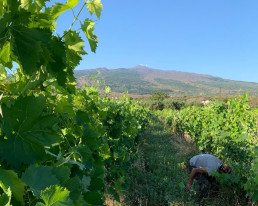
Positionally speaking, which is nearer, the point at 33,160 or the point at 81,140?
the point at 33,160

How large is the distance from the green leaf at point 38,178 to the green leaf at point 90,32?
73 centimetres

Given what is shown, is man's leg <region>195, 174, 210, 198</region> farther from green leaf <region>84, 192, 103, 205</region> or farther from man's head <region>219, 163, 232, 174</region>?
green leaf <region>84, 192, 103, 205</region>

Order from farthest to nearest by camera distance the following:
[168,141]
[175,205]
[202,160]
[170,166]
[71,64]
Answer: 1. [168,141]
2. [170,166]
3. [202,160]
4. [175,205]
5. [71,64]

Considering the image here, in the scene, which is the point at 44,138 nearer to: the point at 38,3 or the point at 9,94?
the point at 9,94

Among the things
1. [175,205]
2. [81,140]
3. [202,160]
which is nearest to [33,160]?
[81,140]

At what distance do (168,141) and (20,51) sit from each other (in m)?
11.9

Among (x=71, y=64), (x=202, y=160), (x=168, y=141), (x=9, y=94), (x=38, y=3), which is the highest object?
(x=38, y=3)

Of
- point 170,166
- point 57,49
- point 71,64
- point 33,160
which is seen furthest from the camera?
point 170,166

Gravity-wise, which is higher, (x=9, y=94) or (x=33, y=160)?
(x=9, y=94)

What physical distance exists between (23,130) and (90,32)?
665 millimetres

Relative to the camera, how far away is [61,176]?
30.4 inches

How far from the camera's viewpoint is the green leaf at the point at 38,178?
2.06 feet

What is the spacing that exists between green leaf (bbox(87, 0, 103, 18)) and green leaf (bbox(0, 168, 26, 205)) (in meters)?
0.83

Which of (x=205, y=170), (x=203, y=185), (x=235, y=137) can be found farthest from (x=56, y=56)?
(x=235, y=137)
